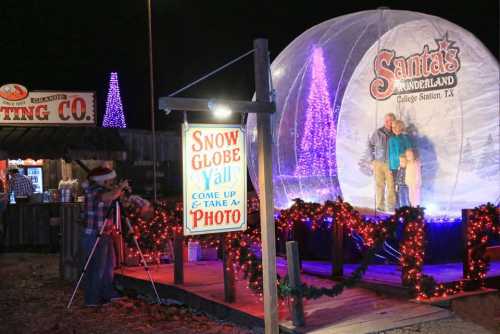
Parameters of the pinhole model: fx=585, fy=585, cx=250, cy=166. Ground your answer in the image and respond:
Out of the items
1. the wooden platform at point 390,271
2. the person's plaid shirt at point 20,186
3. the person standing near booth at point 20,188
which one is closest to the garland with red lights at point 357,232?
the wooden platform at point 390,271

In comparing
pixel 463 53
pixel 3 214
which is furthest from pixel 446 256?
pixel 3 214

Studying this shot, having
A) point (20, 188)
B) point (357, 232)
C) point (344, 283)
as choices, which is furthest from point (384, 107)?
point (20, 188)

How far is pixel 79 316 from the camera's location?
24.7ft

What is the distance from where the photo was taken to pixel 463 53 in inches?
398

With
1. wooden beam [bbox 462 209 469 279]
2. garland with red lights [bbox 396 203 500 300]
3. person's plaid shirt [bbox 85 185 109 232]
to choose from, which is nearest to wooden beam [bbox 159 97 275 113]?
garland with red lights [bbox 396 203 500 300]

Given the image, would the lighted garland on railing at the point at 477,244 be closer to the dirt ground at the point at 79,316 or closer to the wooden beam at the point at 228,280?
the wooden beam at the point at 228,280

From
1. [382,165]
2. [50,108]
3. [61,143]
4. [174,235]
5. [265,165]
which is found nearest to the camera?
[265,165]

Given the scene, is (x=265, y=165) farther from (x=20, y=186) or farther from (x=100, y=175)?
(x=20, y=186)

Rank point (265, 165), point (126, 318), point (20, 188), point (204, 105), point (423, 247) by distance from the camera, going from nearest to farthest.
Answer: point (204, 105) < point (265, 165) < point (423, 247) < point (126, 318) < point (20, 188)

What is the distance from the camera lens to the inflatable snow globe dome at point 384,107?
10125 mm

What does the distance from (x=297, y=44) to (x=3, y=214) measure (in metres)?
7.75

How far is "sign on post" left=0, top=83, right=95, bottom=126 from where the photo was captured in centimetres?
1795

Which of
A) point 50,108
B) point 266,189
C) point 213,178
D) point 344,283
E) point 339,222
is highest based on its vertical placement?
point 50,108

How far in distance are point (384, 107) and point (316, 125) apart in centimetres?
135
